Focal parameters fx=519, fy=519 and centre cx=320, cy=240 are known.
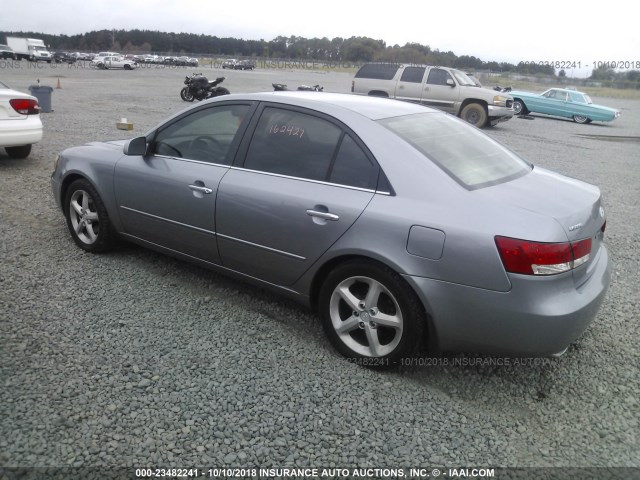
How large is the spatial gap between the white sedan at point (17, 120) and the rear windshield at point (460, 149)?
6593 mm

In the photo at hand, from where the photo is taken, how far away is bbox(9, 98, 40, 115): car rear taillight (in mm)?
7630

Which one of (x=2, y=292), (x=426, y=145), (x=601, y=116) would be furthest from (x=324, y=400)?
(x=601, y=116)

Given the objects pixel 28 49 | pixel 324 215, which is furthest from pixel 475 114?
pixel 28 49

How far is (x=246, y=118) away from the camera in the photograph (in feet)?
12.2

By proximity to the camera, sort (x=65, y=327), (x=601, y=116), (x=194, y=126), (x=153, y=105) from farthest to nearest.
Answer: (x=601, y=116), (x=153, y=105), (x=194, y=126), (x=65, y=327)

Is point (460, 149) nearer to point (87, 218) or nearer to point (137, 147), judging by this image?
point (137, 147)

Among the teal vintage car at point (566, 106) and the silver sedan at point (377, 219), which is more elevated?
the silver sedan at point (377, 219)

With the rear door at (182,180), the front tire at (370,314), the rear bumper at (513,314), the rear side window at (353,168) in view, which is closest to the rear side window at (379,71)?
the rear door at (182,180)

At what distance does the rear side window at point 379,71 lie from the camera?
1656cm

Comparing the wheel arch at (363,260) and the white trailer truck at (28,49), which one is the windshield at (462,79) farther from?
the white trailer truck at (28,49)

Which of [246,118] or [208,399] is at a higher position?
[246,118]

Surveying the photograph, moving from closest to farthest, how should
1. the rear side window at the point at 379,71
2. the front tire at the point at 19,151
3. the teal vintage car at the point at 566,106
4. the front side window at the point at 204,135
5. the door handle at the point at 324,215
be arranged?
the door handle at the point at 324,215
the front side window at the point at 204,135
the front tire at the point at 19,151
the rear side window at the point at 379,71
the teal vintage car at the point at 566,106

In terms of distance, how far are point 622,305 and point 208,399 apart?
3.27 meters

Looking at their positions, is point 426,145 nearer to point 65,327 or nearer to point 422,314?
point 422,314
